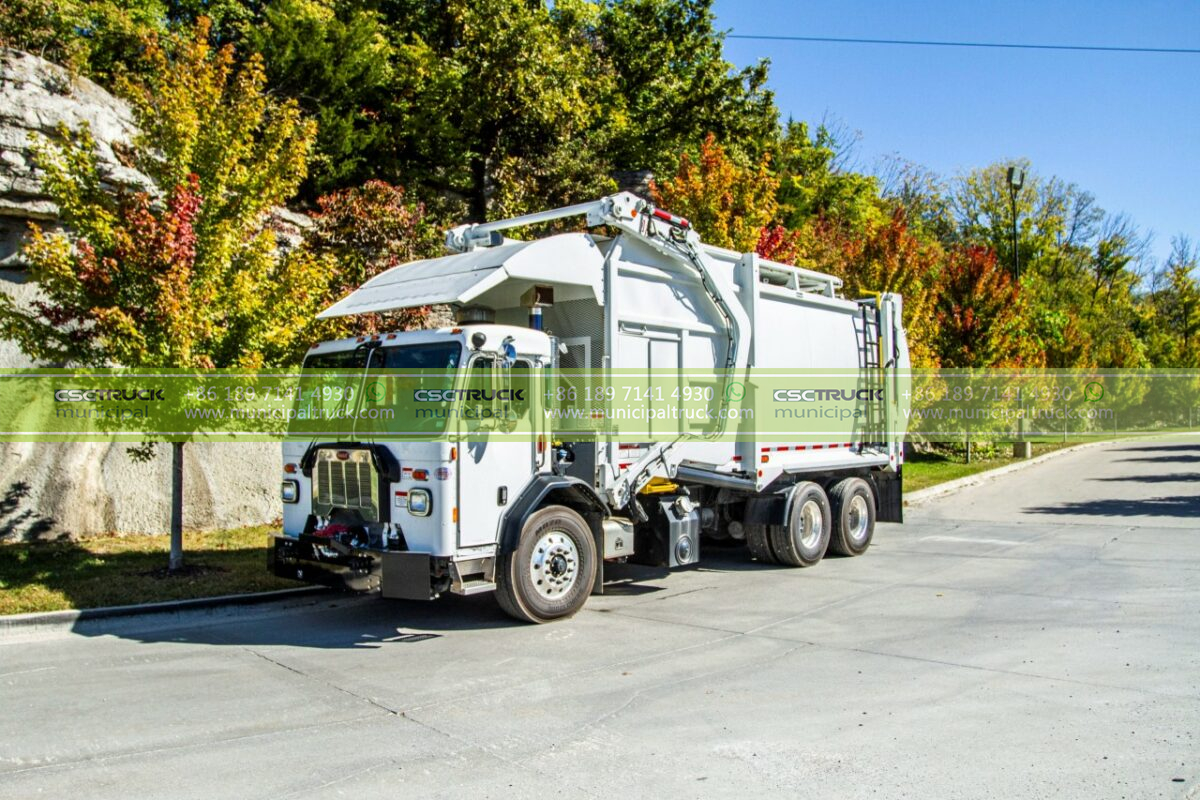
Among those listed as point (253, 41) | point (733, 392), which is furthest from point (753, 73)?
point (733, 392)

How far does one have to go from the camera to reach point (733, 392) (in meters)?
10.7

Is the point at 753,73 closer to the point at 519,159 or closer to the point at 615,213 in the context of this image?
the point at 519,159

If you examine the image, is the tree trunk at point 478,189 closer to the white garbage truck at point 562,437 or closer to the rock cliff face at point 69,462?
the rock cliff face at point 69,462

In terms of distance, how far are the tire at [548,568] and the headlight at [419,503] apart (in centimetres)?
85

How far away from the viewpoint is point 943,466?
26.0 m

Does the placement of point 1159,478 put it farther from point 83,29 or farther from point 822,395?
point 83,29

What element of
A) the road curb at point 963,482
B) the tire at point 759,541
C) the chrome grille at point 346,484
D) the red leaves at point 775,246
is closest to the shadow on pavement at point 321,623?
the chrome grille at point 346,484

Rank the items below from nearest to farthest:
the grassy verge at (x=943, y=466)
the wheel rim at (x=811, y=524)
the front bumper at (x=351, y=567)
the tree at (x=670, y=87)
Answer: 1. the front bumper at (x=351, y=567)
2. the wheel rim at (x=811, y=524)
3. the grassy verge at (x=943, y=466)
4. the tree at (x=670, y=87)

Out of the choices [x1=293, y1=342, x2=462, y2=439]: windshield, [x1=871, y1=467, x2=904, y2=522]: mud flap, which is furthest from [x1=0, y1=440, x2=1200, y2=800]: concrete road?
[x1=871, y1=467, x2=904, y2=522]: mud flap

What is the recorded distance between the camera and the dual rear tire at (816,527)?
11289 millimetres

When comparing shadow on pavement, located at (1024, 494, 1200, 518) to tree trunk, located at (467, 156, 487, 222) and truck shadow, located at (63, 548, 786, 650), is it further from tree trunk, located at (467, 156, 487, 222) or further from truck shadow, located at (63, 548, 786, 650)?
tree trunk, located at (467, 156, 487, 222)

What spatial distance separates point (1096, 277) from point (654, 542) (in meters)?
66.2

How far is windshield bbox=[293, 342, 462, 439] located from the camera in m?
7.90

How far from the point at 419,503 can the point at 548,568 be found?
1.46 metres
